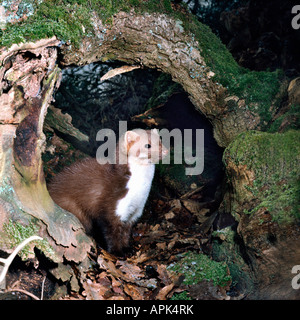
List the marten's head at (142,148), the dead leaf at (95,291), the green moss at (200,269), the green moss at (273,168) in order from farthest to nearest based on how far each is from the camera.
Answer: the marten's head at (142,148), the green moss at (200,269), the dead leaf at (95,291), the green moss at (273,168)

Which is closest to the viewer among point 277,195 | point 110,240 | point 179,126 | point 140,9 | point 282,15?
point 277,195

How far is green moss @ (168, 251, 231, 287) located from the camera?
12.1 feet

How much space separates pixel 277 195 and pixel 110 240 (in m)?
2.46

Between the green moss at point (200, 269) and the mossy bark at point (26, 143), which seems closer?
the mossy bark at point (26, 143)

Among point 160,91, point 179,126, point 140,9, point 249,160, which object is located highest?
point 140,9

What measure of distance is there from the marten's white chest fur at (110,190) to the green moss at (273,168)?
63.7 inches

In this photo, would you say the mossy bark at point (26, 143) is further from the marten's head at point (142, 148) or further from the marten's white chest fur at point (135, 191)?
the marten's head at point (142, 148)

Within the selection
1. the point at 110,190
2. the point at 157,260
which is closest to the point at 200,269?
the point at 157,260

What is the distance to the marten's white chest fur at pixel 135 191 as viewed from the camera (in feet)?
15.5

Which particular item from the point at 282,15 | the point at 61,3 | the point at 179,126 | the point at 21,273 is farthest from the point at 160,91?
the point at 21,273

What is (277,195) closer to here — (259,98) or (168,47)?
(259,98)

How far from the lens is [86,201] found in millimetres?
4625

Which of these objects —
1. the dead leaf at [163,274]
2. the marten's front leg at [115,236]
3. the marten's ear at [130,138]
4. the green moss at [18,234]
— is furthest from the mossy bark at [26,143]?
the marten's ear at [130,138]

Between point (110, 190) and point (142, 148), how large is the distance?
0.79 m
